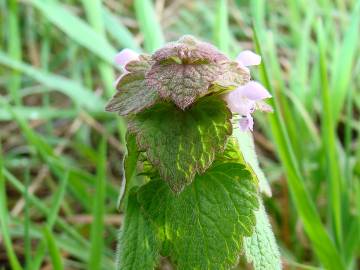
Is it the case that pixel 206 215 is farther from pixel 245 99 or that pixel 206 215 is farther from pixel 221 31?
pixel 221 31

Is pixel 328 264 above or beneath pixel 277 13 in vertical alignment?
beneath

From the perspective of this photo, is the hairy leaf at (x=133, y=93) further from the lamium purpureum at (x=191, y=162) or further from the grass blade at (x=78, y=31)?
the grass blade at (x=78, y=31)

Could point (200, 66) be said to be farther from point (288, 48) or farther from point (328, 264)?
point (288, 48)

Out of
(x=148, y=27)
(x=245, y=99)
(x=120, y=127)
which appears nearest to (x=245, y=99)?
(x=245, y=99)

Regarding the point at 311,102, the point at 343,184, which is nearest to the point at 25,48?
the point at 311,102

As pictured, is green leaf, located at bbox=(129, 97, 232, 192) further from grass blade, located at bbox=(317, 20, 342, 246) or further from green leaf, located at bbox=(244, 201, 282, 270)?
grass blade, located at bbox=(317, 20, 342, 246)

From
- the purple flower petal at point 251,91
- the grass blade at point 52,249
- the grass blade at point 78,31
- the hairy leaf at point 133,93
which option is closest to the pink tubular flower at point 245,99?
the purple flower petal at point 251,91
